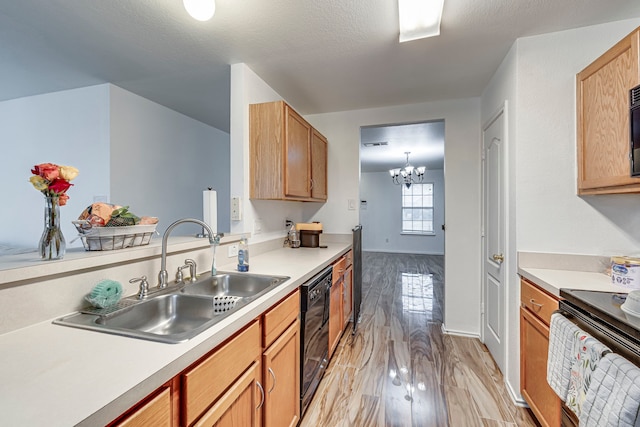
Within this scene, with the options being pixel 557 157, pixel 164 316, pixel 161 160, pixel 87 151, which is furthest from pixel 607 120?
pixel 87 151

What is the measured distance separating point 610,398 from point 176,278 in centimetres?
175

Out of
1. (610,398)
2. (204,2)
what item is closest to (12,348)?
(204,2)

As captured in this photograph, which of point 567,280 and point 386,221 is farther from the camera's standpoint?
point 386,221

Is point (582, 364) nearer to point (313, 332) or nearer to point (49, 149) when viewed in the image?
point (313, 332)

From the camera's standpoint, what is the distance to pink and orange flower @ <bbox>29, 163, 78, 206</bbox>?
37.7 inches

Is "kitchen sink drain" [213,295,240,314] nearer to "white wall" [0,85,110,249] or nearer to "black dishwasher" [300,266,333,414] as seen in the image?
"black dishwasher" [300,266,333,414]

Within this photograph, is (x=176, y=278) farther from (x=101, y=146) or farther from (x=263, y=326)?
(x=101, y=146)

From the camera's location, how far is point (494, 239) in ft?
7.29

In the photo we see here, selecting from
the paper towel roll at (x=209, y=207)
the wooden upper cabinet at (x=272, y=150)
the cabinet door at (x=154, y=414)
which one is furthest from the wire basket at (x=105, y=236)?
the wooden upper cabinet at (x=272, y=150)

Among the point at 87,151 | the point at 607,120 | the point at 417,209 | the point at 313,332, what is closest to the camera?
the point at 607,120

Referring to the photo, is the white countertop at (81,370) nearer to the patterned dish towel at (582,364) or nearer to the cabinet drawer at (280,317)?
the cabinet drawer at (280,317)

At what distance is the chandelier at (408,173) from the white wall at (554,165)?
3.46 meters

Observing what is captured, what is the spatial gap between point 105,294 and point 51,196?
0.41m

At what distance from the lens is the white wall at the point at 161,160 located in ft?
8.44
